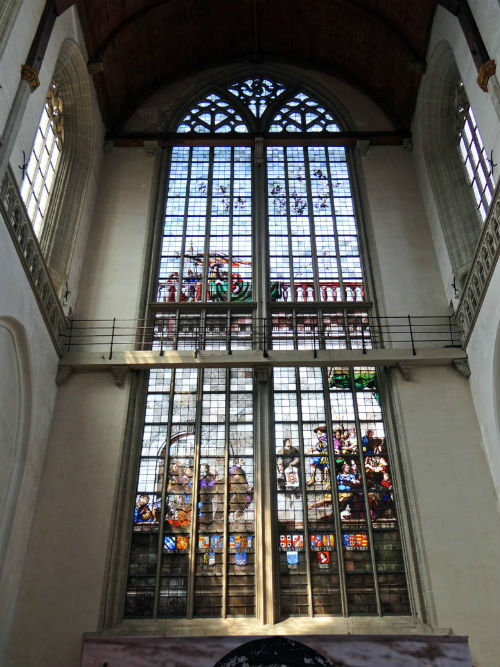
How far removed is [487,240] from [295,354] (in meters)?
4.05

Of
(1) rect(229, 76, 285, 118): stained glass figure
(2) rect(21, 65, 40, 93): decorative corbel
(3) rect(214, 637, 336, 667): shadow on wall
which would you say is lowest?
(3) rect(214, 637, 336, 667): shadow on wall

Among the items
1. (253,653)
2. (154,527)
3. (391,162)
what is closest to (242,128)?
(391,162)

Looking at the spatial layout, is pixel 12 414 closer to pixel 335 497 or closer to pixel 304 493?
pixel 304 493

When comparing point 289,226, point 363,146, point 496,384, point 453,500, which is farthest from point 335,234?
point 453,500

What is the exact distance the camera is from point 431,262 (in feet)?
49.8

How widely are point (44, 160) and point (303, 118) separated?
7.61 meters

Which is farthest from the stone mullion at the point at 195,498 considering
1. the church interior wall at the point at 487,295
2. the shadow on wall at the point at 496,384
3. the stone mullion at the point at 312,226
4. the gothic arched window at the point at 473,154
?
the gothic arched window at the point at 473,154

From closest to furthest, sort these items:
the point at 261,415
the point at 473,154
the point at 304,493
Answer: the point at 304,493 → the point at 261,415 → the point at 473,154

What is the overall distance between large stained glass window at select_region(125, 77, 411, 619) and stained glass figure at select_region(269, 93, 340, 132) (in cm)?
110

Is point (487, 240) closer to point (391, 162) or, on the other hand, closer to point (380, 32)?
point (391, 162)

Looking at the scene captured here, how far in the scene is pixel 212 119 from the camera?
738 inches

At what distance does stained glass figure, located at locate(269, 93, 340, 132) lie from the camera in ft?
60.7

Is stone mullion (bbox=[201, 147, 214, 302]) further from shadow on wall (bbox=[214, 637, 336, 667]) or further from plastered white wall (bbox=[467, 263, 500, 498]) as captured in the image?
shadow on wall (bbox=[214, 637, 336, 667])

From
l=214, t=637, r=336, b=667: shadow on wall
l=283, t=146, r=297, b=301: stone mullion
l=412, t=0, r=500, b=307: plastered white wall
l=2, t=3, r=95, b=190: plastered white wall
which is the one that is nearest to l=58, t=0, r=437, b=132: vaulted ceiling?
l=412, t=0, r=500, b=307: plastered white wall
